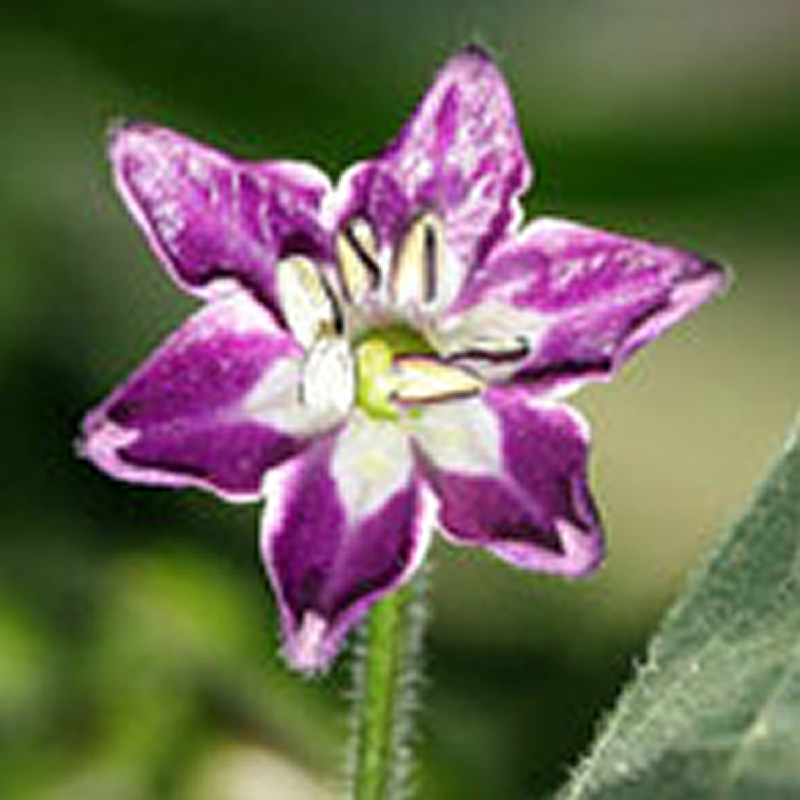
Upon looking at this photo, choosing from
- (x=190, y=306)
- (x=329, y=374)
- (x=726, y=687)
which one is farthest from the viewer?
(x=190, y=306)

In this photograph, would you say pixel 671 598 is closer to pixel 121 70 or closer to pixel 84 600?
pixel 84 600

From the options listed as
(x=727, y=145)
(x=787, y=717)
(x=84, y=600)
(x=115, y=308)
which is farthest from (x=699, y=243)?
(x=787, y=717)

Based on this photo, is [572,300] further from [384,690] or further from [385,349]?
[384,690]

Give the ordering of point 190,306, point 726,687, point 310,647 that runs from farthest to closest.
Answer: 1. point 190,306
2. point 310,647
3. point 726,687

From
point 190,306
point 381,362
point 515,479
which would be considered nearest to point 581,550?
point 515,479

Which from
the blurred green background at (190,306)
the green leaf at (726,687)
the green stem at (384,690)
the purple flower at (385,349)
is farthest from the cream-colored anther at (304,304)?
the blurred green background at (190,306)

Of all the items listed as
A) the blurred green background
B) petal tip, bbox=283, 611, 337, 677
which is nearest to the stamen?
petal tip, bbox=283, 611, 337, 677
